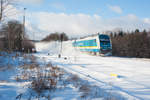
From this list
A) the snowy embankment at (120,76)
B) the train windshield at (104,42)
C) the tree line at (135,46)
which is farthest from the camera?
the tree line at (135,46)

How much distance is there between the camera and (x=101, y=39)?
20156mm

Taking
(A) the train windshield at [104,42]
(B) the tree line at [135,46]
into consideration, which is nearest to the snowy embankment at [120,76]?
(A) the train windshield at [104,42]

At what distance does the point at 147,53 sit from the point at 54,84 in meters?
26.9

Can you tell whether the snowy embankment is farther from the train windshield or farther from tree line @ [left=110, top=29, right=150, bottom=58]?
tree line @ [left=110, top=29, right=150, bottom=58]

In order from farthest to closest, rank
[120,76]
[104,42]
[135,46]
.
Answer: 1. [135,46]
2. [104,42]
3. [120,76]

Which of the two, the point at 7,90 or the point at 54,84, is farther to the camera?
the point at 54,84

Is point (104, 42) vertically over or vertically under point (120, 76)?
over

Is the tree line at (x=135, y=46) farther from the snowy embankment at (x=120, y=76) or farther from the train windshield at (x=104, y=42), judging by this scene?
the snowy embankment at (x=120, y=76)

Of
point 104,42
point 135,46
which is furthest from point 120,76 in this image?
point 135,46

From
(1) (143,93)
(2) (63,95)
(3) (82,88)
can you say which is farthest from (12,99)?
(1) (143,93)

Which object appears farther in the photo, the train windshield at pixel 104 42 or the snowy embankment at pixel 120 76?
the train windshield at pixel 104 42

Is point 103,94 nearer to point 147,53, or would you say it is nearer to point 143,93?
point 143,93

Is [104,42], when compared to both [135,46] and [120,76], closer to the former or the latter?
[135,46]

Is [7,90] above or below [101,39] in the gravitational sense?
below
